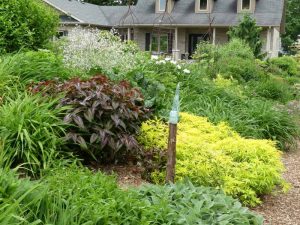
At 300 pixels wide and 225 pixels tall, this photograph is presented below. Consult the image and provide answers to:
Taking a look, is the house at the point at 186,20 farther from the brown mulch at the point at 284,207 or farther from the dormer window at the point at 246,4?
the brown mulch at the point at 284,207

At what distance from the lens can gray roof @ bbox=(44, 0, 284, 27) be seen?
3134 cm

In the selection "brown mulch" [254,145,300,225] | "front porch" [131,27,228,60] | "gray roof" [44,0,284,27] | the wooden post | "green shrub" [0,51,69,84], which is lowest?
"brown mulch" [254,145,300,225]

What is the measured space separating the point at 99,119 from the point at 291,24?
50.4 m

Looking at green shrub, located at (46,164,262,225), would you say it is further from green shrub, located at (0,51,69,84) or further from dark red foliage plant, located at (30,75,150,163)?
green shrub, located at (0,51,69,84)

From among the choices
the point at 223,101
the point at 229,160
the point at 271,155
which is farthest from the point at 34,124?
the point at 223,101

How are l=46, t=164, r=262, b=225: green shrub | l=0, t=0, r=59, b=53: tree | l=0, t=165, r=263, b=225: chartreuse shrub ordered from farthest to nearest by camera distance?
1. l=0, t=0, r=59, b=53: tree
2. l=46, t=164, r=262, b=225: green shrub
3. l=0, t=165, r=263, b=225: chartreuse shrub

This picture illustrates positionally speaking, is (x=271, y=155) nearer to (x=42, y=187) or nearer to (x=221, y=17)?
(x=42, y=187)

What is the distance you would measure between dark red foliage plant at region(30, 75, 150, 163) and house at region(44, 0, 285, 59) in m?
25.1

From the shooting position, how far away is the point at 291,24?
51875 millimetres

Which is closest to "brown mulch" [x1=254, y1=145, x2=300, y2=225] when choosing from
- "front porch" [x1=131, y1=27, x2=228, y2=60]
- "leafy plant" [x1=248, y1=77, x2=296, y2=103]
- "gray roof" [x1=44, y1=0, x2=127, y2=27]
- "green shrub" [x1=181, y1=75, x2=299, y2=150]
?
"green shrub" [x1=181, y1=75, x2=299, y2=150]

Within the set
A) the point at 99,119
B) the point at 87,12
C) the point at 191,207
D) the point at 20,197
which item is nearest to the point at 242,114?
the point at 99,119

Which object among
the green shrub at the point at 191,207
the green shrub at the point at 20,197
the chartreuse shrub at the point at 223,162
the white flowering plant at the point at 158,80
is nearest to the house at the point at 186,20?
the white flowering plant at the point at 158,80

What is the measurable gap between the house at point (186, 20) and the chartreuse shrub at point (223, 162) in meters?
24.7

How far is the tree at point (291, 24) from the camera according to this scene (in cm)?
5094
